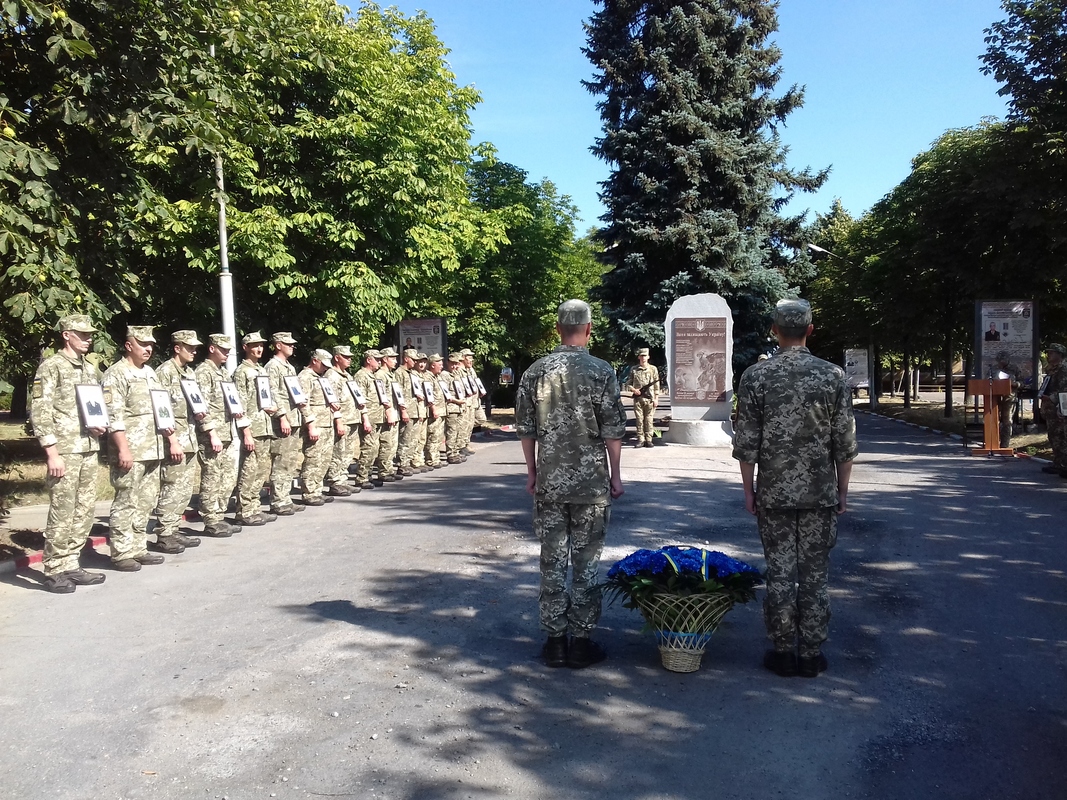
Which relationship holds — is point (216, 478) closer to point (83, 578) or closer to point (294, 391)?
point (294, 391)

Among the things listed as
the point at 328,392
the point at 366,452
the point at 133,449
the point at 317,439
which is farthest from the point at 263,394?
the point at 366,452

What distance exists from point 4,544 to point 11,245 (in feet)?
10.1

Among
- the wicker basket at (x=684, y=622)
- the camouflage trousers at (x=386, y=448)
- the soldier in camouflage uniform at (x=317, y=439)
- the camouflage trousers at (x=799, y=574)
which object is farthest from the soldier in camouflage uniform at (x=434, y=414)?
the camouflage trousers at (x=799, y=574)

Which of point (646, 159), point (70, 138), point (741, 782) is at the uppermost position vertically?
point (646, 159)

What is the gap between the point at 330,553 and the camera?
7785 mm

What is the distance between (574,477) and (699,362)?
44.3 feet

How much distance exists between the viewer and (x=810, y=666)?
4594mm

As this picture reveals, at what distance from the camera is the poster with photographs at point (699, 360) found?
17.6 metres

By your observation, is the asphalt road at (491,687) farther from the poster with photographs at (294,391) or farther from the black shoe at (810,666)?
the poster with photographs at (294,391)

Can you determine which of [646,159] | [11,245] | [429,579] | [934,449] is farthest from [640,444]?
[11,245]

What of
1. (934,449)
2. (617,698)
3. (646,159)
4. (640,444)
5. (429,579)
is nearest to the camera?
(617,698)

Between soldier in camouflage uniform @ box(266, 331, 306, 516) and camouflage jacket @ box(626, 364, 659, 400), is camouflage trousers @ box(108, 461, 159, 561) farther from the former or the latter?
camouflage jacket @ box(626, 364, 659, 400)

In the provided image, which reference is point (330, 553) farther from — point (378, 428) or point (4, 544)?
point (378, 428)

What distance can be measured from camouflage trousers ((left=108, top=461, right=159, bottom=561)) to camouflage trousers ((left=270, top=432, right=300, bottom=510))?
2.18 meters
